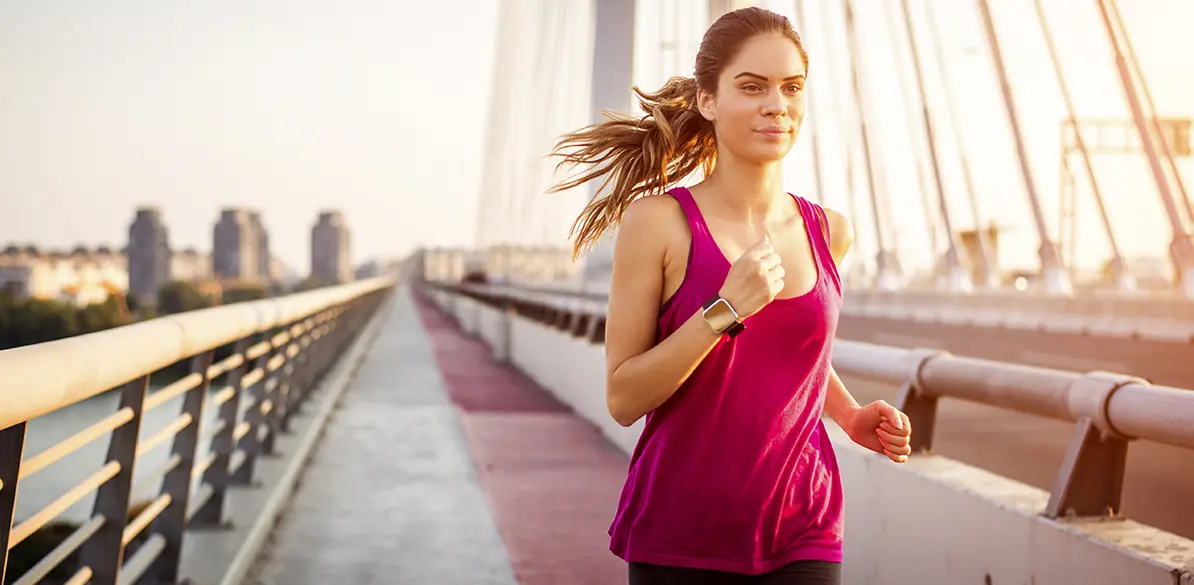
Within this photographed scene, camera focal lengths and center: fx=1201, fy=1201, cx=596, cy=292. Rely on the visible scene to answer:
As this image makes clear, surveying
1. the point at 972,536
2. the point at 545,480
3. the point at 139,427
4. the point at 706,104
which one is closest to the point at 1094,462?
the point at 972,536

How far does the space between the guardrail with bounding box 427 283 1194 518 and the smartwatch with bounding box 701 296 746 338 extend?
1.35 metres

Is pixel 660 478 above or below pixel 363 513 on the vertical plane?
above

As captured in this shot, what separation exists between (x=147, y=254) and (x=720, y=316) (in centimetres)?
14557

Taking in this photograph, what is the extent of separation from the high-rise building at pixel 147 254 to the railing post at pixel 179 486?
133701 millimetres

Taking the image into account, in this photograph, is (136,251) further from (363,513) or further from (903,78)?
(363,513)

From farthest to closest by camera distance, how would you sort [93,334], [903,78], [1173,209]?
[903,78] < [1173,209] < [93,334]

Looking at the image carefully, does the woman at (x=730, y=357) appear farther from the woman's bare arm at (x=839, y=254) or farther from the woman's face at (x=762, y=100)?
the woman's bare arm at (x=839, y=254)

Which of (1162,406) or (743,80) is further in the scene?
(1162,406)

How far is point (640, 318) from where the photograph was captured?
80.5 inches

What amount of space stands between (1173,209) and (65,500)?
16.5 meters

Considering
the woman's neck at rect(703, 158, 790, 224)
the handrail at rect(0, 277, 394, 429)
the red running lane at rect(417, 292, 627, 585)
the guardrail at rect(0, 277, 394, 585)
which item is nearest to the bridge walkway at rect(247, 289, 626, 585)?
the red running lane at rect(417, 292, 627, 585)

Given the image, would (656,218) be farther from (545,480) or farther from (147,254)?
(147,254)

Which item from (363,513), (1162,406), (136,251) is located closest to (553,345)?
(363,513)

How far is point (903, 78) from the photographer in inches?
989
